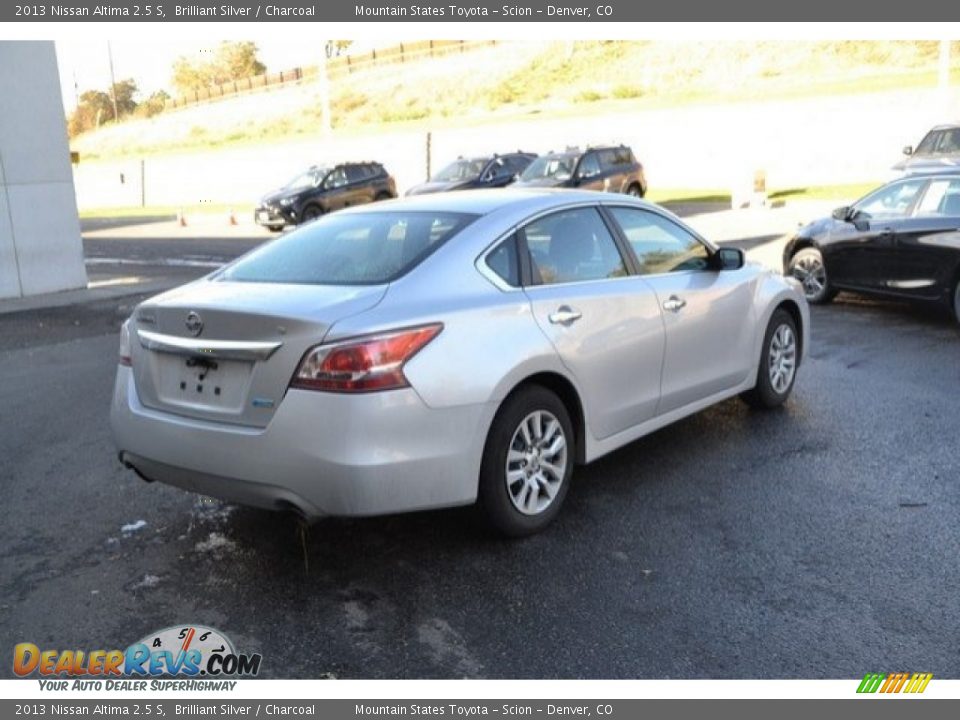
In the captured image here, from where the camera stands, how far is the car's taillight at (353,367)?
12.2 ft

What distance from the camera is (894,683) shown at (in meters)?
3.22

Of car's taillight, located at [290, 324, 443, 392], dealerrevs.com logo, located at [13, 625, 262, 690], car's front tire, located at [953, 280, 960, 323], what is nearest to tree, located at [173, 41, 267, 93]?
car's front tire, located at [953, 280, 960, 323]

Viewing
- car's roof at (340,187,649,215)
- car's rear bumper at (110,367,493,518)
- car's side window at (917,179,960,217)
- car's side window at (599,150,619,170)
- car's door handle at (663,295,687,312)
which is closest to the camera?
car's rear bumper at (110,367,493,518)

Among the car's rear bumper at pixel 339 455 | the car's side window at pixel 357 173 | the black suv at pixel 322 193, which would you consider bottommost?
the black suv at pixel 322 193

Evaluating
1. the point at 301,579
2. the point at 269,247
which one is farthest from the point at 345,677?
the point at 269,247

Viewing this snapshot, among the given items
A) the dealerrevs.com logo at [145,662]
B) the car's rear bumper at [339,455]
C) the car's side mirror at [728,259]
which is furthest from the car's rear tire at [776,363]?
the dealerrevs.com logo at [145,662]

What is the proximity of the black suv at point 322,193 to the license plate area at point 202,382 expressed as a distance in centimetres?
2011

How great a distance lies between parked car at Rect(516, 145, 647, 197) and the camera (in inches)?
865

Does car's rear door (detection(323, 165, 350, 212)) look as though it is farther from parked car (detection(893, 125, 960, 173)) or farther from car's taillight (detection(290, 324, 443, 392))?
car's taillight (detection(290, 324, 443, 392))

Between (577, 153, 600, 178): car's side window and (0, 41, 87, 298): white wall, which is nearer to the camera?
(0, 41, 87, 298): white wall

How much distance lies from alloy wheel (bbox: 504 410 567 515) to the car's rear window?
93 centimetres

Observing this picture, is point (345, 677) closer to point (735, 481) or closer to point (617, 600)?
point (617, 600)

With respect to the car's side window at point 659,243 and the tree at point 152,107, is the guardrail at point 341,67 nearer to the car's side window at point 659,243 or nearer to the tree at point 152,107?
the tree at point 152,107

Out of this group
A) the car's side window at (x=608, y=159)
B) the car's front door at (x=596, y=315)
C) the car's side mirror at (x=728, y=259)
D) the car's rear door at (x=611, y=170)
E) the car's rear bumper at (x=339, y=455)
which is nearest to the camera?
the car's rear bumper at (x=339, y=455)
